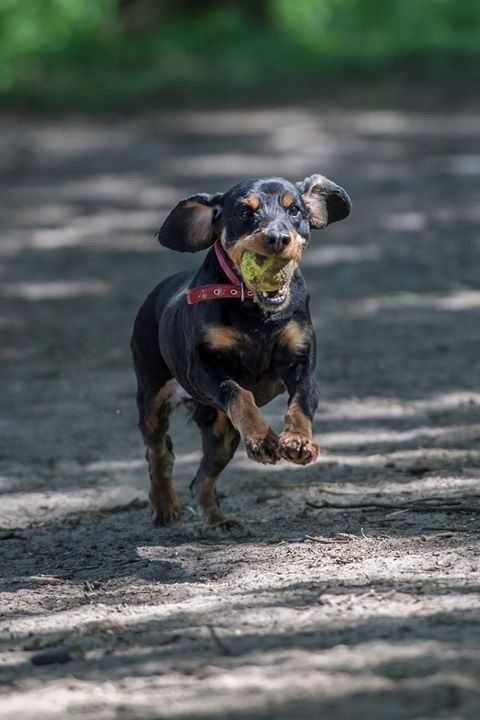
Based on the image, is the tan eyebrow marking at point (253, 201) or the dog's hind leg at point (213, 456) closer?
the tan eyebrow marking at point (253, 201)

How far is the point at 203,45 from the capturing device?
22203 mm

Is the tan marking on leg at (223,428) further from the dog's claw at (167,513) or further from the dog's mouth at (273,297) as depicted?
the dog's mouth at (273,297)

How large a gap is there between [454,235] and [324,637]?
9751 millimetres

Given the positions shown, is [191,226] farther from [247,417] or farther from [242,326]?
[247,417]

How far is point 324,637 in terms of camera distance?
5.02m

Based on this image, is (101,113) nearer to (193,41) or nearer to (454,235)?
(193,41)

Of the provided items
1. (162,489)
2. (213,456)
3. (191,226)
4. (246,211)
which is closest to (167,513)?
(162,489)

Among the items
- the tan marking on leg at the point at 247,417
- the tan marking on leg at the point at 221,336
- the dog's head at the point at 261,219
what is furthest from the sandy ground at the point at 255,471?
the dog's head at the point at 261,219

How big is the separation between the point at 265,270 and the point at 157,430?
1.50 m

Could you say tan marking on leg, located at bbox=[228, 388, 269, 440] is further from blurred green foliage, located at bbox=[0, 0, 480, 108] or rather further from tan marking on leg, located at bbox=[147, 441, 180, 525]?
blurred green foliage, located at bbox=[0, 0, 480, 108]

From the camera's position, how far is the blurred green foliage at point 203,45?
20.8 m

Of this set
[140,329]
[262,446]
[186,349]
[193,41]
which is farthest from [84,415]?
[193,41]

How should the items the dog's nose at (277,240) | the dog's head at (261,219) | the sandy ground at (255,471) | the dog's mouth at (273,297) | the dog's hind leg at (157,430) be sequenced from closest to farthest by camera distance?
1. the sandy ground at (255,471)
2. the dog's nose at (277,240)
3. the dog's head at (261,219)
4. the dog's mouth at (273,297)
5. the dog's hind leg at (157,430)

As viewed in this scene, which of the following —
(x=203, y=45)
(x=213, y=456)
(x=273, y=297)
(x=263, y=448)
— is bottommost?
(x=213, y=456)
